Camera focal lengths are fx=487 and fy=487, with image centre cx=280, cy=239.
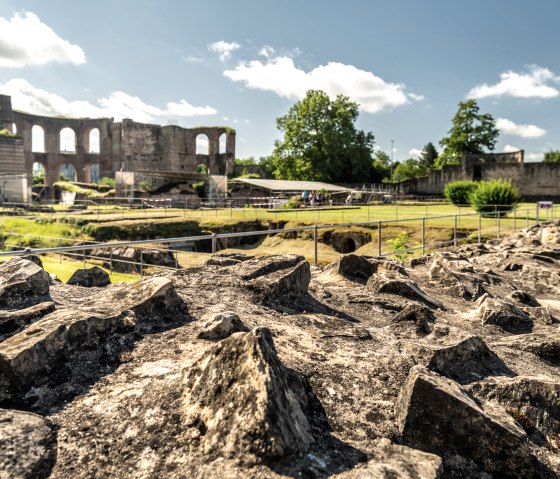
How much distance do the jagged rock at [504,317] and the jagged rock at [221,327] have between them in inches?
108

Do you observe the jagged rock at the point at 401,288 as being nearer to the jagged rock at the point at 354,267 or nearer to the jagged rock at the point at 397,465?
the jagged rock at the point at 354,267

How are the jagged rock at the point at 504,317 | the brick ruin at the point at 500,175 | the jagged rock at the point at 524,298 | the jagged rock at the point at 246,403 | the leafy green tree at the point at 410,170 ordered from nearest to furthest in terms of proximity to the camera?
the jagged rock at the point at 246,403
the jagged rock at the point at 504,317
the jagged rock at the point at 524,298
the brick ruin at the point at 500,175
the leafy green tree at the point at 410,170

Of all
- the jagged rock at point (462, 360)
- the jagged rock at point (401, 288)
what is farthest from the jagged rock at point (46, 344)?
the jagged rock at point (401, 288)

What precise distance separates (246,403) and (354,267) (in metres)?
4.29

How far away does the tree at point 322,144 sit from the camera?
56550 millimetres

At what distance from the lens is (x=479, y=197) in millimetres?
26969

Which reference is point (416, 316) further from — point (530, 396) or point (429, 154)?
point (429, 154)

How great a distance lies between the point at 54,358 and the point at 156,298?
1056 millimetres

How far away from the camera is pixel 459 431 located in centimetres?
253

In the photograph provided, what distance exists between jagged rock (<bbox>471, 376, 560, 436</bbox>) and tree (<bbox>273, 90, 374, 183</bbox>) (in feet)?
174

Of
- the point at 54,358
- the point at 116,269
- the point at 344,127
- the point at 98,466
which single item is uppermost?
the point at 344,127

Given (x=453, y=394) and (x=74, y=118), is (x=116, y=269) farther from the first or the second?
(x=74, y=118)

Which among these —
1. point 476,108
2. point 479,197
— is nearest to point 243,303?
point 479,197

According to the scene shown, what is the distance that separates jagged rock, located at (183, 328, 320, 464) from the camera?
2.10 metres
